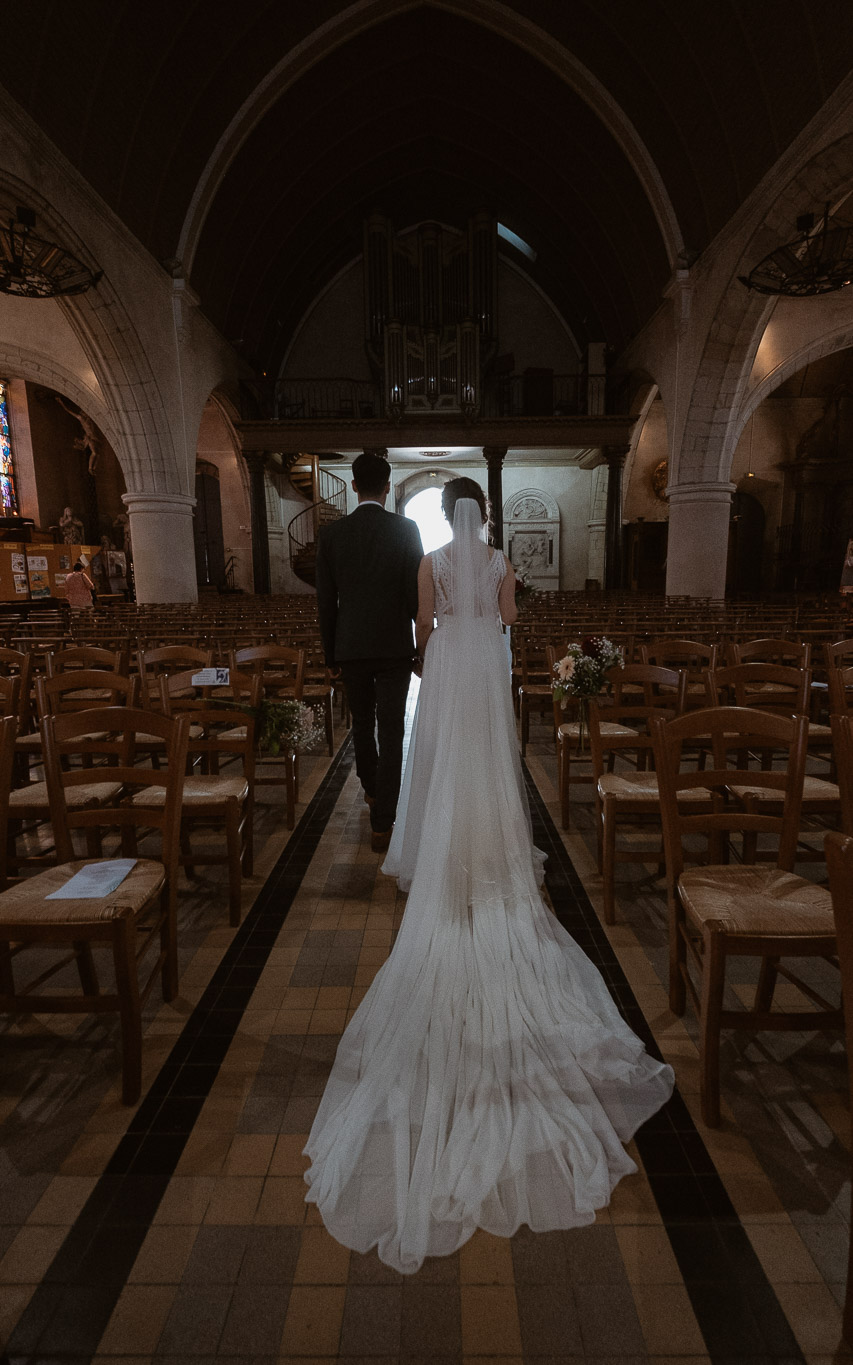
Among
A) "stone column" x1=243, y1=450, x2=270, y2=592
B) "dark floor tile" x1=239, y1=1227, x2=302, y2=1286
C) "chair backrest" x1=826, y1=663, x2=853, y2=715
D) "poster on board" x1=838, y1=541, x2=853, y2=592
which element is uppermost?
"stone column" x1=243, y1=450, x2=270, y2=592

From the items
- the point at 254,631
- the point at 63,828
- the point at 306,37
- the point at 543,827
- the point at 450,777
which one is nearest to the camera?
the point at 63,828

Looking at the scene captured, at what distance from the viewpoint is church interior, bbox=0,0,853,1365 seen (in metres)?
1.38

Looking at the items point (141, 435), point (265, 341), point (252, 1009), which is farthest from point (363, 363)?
point (252, 1009)

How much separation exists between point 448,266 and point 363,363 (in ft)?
11.4

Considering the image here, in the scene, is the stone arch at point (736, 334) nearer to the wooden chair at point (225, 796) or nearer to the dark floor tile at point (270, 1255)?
the wooden chair at point (225, 796)

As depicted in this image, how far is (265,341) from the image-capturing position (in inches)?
698

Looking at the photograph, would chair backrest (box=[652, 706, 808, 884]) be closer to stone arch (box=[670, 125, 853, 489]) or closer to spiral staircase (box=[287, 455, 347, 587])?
stone arch (box=[670, 125, 853, 489])

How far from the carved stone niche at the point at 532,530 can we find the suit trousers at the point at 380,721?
53.5 ft

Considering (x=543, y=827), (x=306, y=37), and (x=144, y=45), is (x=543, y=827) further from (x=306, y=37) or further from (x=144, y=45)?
(x=306, y=37)

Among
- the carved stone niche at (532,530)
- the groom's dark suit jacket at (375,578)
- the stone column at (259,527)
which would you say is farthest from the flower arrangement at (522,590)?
the carved stone niche at (532,530)

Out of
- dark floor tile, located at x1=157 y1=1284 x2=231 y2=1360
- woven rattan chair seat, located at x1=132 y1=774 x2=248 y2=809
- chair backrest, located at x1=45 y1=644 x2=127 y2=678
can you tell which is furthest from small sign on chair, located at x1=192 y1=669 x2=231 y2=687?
dark floor tile, located at x1=157 y1=1284 x2=231 y2=1360

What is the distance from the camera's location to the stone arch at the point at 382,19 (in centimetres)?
1152

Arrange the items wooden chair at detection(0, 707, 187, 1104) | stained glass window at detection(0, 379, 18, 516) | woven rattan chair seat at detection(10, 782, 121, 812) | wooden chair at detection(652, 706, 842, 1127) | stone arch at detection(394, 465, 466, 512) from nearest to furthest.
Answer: wooden chair at detection(652, 706, 842, 1127), wooden chair at detection(0, 707, 187, 1104), woven rattan chair seat at detection(10, 782, 121, 812), stained glass window at detection(0, 379, 18, 516), stone arch at detection(394, 465, 466, 512)

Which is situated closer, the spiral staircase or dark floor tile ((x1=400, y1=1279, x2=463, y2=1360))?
dark floor tile ((x1=400, y1=1279, x2=463, y2=1360))
